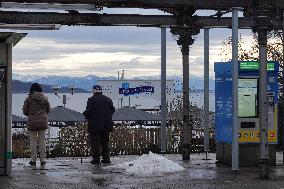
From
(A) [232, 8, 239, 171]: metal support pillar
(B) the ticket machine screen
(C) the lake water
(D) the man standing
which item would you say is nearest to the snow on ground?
(A) [232, 8, 239, 171]: metal support pillar

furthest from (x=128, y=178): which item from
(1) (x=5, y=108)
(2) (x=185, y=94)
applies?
(2) (x=185, y=94)

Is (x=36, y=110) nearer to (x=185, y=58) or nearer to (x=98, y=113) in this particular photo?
(x=98, y=113)

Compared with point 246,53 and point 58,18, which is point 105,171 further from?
point 246,53

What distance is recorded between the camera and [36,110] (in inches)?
656

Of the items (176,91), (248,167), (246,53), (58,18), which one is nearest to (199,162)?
(248,167)

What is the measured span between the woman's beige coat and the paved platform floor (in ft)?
2.91

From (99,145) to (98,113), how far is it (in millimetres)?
739

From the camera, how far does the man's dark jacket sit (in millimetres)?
17266

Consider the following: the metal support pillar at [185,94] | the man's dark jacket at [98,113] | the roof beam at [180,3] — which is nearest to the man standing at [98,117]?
the man's dark jacket at [98,113]

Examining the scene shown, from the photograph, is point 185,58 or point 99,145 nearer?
point 99,145

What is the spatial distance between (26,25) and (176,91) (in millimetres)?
50749

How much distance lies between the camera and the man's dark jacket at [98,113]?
56.6 feet

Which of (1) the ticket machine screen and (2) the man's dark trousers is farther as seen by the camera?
(2) the man's dark trousers

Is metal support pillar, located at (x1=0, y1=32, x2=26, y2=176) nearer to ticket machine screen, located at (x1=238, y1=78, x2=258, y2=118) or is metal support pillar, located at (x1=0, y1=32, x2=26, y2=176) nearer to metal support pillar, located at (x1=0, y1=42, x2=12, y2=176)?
metal support pillar, located at (x1=0, y1=42, x2=12, y2=176)
